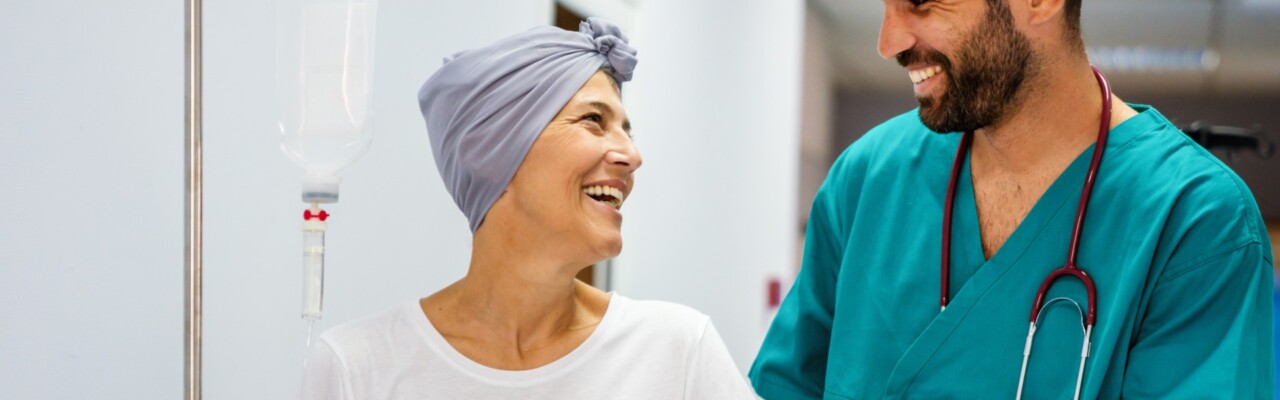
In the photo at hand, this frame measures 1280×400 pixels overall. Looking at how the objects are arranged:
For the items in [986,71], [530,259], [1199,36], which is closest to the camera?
[530,259]

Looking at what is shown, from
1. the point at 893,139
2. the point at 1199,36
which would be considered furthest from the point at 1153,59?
the point at 893,139

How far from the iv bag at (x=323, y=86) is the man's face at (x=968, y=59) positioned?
0.67m

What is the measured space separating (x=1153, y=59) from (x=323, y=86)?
98.1 inches

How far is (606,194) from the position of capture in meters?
1.28

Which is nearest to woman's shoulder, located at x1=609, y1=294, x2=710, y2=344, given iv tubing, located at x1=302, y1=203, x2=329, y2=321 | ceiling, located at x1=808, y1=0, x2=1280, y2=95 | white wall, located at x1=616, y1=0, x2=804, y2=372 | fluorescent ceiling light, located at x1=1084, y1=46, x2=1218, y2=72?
iv tubing, located at x1=302, y1=203, x2=329, y2=321

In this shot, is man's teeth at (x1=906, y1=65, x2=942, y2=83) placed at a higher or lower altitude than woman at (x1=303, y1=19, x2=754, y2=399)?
higher

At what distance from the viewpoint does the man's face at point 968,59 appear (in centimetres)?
141

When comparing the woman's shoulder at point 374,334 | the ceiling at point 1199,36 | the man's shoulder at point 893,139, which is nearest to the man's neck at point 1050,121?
the man's shoulder at point 893,139

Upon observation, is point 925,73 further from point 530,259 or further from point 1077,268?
point 530,259

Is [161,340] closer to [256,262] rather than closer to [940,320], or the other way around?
[256,262]

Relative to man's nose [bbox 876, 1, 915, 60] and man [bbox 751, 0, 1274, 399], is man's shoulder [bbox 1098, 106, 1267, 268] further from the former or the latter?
man's nose [bbox 876, 1, 915, 60]

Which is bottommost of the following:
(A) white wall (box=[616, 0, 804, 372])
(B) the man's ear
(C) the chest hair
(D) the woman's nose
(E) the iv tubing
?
(A) white wall (box=[616, 0, 804, 372])

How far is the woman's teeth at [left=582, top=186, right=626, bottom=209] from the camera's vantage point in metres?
1.27

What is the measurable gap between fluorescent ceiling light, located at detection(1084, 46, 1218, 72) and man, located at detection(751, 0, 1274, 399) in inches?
67.0
